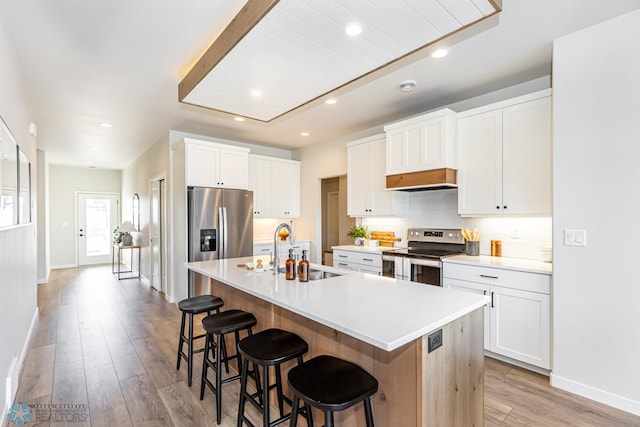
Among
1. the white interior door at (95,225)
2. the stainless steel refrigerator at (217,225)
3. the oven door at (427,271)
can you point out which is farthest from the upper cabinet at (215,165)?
the white interior door at (95,225)

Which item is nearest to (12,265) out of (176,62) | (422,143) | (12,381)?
(12,381)

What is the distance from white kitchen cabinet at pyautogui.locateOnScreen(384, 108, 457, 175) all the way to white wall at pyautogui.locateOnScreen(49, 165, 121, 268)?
28.0 feet

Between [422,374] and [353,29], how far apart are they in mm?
1858

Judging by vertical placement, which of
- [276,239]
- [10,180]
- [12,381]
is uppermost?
[10,180]

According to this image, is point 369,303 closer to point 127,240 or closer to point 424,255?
point 424,255

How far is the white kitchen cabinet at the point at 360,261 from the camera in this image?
12.5 feet

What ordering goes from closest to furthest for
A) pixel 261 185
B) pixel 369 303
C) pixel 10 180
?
1. pixel 369 303
2. pixel 10 180
3. pixel 261 185

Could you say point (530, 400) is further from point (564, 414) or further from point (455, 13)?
point (455, 13)

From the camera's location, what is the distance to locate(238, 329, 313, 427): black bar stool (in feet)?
5.22

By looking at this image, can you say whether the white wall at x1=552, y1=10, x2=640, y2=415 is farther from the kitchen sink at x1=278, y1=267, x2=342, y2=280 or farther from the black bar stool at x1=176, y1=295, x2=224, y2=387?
the black bar stool at x1=176, y1=295, x2=224, y2=387

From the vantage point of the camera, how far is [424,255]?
3328 millimetres

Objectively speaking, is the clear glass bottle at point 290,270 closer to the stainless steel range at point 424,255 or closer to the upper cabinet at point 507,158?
the stainless steel range at point 424,255

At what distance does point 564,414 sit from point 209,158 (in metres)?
4.56

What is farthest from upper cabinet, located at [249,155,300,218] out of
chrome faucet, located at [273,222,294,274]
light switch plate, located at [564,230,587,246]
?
light switch plate, located at [564,230,587,246]
